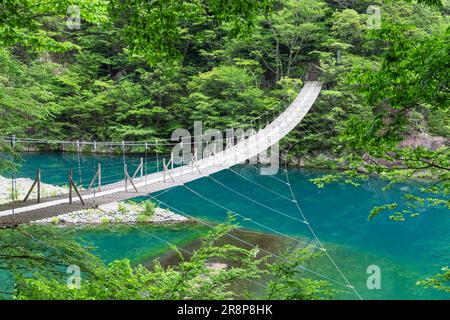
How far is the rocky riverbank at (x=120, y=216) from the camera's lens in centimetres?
727

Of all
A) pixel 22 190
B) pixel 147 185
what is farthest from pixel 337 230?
pixel 22 190

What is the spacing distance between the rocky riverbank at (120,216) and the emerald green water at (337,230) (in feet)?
1.30

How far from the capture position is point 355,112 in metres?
12.6

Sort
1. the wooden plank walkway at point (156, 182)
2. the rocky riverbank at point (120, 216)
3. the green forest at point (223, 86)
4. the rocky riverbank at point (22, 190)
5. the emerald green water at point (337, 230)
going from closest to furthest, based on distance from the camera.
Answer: the green forest at point (223, 86) < the wooden plank walkway at point (156, 182) < the emerald green water at point (337, 230) < the rocky riverbank at point (120, 216) < the rocky riverbank at point (22, 190)

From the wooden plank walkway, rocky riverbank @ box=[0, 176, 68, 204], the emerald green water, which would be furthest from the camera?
rocky riverbank @ box=[0, 176, 68, 204]

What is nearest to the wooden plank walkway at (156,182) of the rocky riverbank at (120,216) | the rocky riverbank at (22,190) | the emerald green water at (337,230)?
the emerald green water at (337,230)

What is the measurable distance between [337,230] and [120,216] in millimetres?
4093

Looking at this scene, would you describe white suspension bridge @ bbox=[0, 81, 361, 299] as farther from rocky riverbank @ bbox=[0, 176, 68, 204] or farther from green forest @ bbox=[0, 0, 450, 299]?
rocky riverbank @ bbox=[0, 176, 68, 204]

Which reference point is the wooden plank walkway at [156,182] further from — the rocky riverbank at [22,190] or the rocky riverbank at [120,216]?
the rocky riverbank at [22,190]

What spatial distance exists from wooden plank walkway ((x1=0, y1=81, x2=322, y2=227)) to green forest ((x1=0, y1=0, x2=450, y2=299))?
292 millimetres

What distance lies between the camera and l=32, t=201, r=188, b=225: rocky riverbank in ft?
23.9

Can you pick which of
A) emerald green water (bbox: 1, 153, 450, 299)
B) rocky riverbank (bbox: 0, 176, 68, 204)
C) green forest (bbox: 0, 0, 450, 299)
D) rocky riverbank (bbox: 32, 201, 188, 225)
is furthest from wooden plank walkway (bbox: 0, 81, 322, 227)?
rocky riverbank (bbox: 0, 176, 68, 204)

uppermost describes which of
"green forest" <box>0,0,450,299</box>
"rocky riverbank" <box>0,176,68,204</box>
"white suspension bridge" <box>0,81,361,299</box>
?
"green forest" <box>0,0,450,299</box>

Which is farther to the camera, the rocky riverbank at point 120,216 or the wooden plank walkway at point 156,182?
the rocky riverbank at point 120,216
